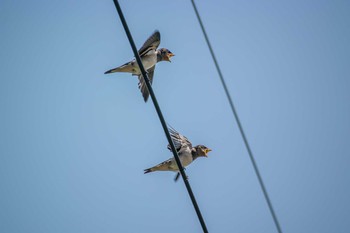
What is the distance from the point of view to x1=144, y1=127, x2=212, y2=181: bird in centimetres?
957

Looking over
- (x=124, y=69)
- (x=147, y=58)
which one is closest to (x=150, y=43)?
(x=147, y=58)

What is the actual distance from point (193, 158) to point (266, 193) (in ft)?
18.8

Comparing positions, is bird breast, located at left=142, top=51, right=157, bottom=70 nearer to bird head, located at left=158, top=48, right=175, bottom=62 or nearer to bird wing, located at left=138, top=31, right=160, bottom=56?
bird wing, located at left=138, top=31, right=160, bottom=56

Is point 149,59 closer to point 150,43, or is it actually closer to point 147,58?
point 147,58

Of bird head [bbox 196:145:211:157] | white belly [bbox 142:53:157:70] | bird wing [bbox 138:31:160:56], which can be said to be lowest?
bird head [bbox 196:145:211:157]

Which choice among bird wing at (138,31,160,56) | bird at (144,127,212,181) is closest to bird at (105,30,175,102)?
bird wing at (138,31,160,56)

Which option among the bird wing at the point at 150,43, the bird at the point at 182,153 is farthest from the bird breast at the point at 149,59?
the bird at the point at 182,153

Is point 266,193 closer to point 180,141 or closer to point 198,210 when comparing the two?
point 198,210

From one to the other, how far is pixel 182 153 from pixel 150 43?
7.64 ft

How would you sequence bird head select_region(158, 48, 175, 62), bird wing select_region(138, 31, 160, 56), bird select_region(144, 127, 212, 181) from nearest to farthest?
bird select_region(144, 127, 212, 181) < bird wing select_region(138, 31, 160, 56) < bird head select_region(158, 48, 175, 62)

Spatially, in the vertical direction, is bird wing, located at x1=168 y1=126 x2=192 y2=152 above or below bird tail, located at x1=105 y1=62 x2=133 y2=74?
below

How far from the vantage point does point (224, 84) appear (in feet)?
16.7

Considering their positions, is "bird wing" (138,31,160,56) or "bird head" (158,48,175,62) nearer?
"bird wing" (138,31,160,56)

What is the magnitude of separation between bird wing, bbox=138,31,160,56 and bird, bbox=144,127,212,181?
1697 mm
